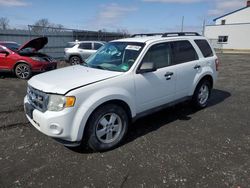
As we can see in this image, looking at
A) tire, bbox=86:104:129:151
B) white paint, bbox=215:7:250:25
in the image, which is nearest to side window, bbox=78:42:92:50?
tire, bbox=86:104:129:151

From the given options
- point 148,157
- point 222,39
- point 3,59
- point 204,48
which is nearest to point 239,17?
point 222,39

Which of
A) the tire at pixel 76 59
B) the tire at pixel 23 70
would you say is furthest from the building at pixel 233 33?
the tire at pixel 23 70

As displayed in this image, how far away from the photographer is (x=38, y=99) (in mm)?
3291

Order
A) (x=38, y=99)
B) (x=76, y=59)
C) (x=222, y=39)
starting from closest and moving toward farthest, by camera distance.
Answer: (x=38, y=99) → (x=76, y=59) → (x=222, y=39)

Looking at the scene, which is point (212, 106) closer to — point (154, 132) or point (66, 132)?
point (154, 132)

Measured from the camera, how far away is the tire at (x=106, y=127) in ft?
10.8

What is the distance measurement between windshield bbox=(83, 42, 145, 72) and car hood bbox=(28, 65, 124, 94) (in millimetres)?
248

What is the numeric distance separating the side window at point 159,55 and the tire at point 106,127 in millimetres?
1131

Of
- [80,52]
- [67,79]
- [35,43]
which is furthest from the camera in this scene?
[80,52]

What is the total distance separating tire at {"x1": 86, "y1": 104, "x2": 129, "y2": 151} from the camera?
3.29 meters

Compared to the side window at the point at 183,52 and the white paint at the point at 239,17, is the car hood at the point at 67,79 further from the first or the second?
the white paint at the point at 239,17

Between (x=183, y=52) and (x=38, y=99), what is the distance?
3.16m

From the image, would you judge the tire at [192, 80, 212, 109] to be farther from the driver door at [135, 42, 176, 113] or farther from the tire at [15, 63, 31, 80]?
the tire at [15, 63, 31, 80]

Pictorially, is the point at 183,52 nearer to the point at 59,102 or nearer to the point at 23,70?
the point at 59,102
